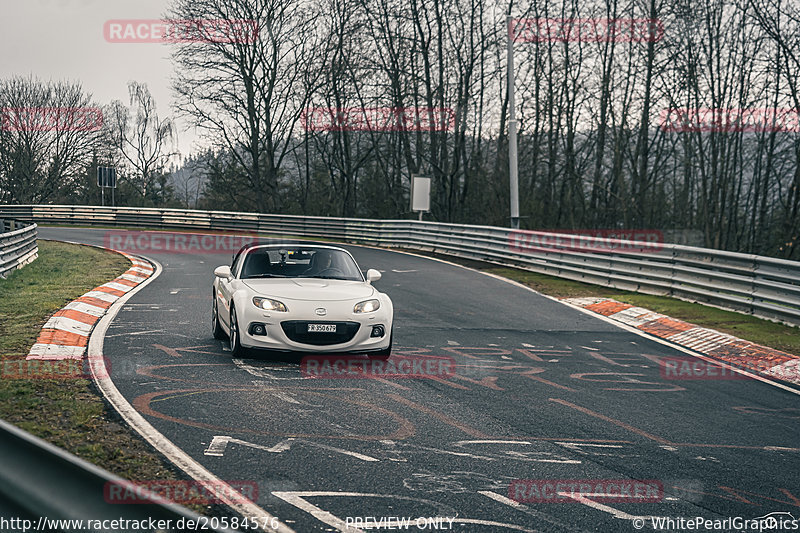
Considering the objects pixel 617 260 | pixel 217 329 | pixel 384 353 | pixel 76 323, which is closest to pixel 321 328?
pixel 384 353

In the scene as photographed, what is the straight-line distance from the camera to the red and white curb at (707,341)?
1012cm

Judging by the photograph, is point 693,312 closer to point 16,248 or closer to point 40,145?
point 16,248

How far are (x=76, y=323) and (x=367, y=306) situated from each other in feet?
14.6

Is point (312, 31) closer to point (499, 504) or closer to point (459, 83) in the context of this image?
point (459, 83)

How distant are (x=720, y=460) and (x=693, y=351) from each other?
17.9ft

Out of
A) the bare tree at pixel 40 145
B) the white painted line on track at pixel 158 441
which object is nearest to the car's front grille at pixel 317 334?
the white painted line on track at pixel 158 441

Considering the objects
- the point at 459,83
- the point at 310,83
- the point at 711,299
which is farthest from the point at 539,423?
the point at 310,83

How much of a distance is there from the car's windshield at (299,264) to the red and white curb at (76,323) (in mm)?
2132

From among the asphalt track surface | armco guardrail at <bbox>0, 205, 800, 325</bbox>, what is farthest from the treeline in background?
the asphalt track surface

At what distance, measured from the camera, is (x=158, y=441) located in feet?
18.7

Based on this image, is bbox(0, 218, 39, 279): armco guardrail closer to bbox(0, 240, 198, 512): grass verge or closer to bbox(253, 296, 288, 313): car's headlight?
bbox(0, 240, 198, 512): grass verge

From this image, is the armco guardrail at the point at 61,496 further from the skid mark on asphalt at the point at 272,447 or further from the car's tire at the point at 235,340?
the car's tire at the point at 235,340

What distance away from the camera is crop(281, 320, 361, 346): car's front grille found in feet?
28.5

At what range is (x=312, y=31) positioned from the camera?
143 feet
